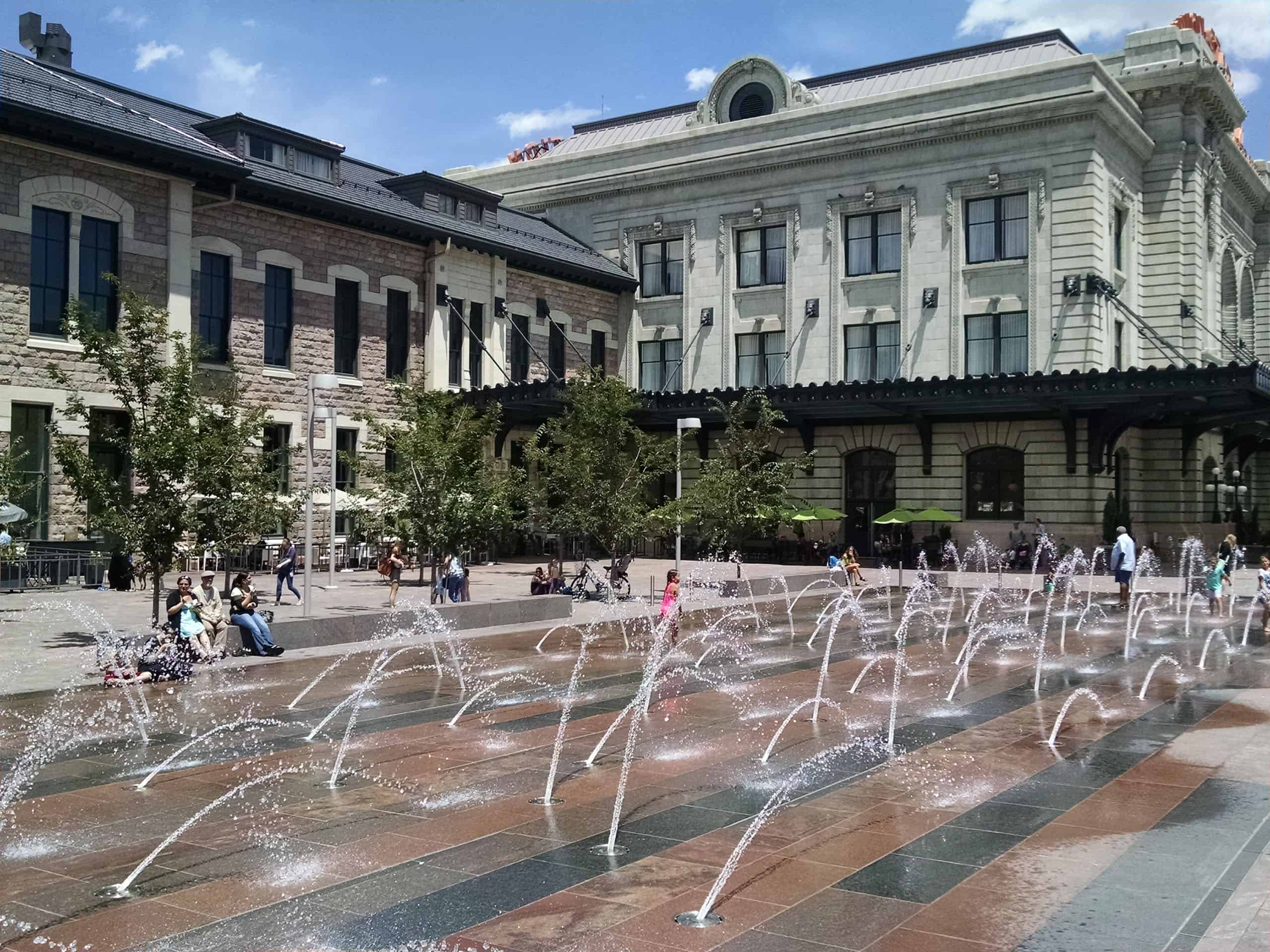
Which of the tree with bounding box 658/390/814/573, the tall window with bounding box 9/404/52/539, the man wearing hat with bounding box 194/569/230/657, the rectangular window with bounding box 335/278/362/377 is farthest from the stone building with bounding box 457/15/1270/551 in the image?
the man wearing hat with bounding box 194/569/230/657

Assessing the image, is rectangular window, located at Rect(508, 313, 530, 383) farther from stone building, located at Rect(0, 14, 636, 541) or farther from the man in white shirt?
the man in white shirt

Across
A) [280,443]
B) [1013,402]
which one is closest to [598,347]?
[280,443]

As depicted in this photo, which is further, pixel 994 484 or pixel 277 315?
pixel 994 484

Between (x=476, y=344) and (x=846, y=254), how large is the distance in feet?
51.2

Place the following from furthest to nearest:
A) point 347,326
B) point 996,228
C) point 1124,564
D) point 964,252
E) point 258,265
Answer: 1. point 964,252
2. point 996,228
3. point 347,326
4. point 258,265
5. point 1124,564

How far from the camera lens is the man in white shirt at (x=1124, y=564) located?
26.6 m

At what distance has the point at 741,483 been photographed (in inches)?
1398

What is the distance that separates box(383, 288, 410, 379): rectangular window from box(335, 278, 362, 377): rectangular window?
135 cm

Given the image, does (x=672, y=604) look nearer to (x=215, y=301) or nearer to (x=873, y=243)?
(x=215, y=301)

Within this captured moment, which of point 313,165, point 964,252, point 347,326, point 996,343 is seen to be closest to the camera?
point 347,326

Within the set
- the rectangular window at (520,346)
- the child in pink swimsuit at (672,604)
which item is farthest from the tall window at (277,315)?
the child in pink swimsuit at (672,604)

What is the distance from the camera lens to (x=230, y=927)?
20.7ft

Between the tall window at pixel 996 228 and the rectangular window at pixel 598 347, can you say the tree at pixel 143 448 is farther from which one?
the tall window at pixel 996 228

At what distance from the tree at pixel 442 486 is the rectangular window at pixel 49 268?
30.1 ft
